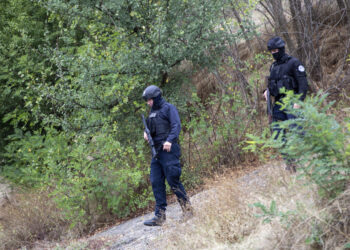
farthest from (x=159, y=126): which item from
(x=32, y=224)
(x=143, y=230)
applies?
(x=32, y=224)

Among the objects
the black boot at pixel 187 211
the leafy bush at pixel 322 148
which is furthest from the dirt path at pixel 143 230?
the leafy bush at pixel 322 148

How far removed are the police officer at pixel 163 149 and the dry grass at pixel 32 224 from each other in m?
2.97

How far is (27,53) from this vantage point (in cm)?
1084

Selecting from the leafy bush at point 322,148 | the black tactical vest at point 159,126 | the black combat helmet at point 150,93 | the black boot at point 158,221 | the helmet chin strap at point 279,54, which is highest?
the black combat helmet at point 150,93

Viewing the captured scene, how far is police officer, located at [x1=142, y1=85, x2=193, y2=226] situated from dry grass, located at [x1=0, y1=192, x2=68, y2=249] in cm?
297

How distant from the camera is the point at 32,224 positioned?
846cm

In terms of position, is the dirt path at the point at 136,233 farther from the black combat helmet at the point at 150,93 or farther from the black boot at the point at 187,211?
the black combat helmet at the point at 150,93

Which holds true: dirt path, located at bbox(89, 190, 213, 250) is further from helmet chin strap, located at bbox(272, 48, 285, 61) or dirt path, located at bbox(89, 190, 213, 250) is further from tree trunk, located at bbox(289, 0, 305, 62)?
tree trunk, located at bbox(289, 0, 305, 62)

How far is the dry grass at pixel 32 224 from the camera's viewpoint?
827 cm

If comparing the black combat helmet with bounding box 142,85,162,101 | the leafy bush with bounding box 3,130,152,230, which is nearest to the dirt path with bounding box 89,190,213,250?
the leafy bush with bounding box 3,130,152,230

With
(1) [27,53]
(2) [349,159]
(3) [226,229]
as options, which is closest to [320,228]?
(2) [349,159]

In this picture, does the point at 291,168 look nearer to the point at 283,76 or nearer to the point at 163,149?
the point at 283,76

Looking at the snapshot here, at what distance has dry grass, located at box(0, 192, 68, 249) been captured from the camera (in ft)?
27.1

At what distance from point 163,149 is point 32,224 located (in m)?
4.08
